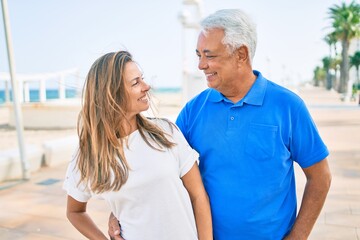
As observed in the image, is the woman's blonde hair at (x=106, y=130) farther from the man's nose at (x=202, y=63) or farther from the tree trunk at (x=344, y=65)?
the tree trunk at (x=344, y=65)

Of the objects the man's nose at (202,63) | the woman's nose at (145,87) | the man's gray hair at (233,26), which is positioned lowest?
the woman's nose at (145,87)

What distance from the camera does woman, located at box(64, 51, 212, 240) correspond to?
1.43 metres

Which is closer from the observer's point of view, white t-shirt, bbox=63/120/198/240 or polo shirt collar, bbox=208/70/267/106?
white t-shirt, bbox=63/120/198/240

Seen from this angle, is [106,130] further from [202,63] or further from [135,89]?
[202,63]

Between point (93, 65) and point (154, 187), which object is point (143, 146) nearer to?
point (154, 187)

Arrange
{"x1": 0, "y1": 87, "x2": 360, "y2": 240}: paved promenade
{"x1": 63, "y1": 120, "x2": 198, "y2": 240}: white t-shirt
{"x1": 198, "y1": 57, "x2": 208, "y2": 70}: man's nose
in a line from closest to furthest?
{"x1": 63, "y1": 120, "x2": 198, "y2": 240}: white t-shirt < {"x1": 198, "y1": 57, "x2": 208, "y2": 70}: man's nose < {"x1": 0, "y1": 87, "x2": 360, "y2": 240}: paved promenade

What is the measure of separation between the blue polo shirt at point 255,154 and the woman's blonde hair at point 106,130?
Result: 9.8 inches

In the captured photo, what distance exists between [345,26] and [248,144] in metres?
37.5

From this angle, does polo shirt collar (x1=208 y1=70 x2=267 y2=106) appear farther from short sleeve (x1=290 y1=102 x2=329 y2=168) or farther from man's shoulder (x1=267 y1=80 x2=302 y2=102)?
short sleeve (x1=290 y1=102 x2=329 y2=168)

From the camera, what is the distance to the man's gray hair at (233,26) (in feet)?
5.15

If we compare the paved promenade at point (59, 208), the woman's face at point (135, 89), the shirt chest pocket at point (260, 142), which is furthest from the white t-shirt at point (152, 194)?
the paved promenade at point (59, 208)

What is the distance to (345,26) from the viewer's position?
34.9m

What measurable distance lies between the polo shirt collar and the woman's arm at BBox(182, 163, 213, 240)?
330mm

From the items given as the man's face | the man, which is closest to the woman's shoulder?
the man
